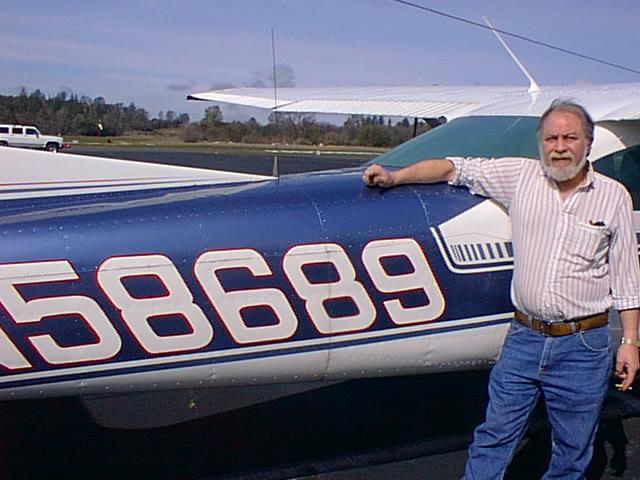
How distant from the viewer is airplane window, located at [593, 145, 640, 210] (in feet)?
13.8

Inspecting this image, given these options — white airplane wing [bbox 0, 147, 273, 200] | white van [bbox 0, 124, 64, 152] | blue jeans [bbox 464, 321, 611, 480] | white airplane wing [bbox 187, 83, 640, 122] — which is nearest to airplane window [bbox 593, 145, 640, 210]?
white airplane wing [bbox 187, 83, 640, 122]

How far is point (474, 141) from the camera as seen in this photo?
4.46 meters

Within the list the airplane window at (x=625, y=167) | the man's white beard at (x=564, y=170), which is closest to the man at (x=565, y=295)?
the man's white beard at (x=564, y=170)

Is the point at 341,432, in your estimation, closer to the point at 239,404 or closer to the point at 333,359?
the point at 239,404

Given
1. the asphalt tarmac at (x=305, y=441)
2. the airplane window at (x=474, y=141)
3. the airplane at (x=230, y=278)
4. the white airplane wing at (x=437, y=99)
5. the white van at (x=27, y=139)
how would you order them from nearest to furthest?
the airplane at (x=230, y=278) < the asphalt tarmac at (x=305, y=441) < the airplane window at (x=474, y=141) < the white airplane wing at (x=437, y=99) < the white van at (x=27, y=139)

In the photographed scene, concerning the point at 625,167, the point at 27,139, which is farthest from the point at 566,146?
the point at 27,139

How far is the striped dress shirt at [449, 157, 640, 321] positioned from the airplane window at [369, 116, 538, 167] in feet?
3.66

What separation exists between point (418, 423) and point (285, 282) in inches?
80.7

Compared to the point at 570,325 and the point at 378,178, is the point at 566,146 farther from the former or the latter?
the point at 378,178

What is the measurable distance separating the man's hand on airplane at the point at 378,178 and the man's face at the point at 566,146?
774 millimetres

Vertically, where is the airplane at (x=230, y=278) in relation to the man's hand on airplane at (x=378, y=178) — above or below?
below

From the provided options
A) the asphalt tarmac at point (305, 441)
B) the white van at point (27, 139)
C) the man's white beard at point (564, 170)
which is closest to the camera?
the man's white beard at point (564, 170)

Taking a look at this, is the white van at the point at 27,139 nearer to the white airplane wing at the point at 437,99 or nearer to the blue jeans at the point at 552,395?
the white airplane wing at the point at 437,99

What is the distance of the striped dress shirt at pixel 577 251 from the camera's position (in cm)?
302
